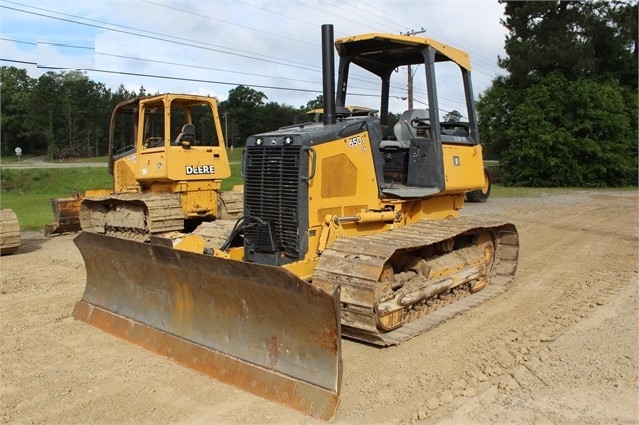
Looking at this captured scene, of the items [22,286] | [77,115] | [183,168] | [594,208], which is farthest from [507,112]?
[77,115]

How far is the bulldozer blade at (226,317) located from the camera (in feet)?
13.3

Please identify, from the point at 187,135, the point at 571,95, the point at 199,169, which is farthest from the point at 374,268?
the point at 571,95

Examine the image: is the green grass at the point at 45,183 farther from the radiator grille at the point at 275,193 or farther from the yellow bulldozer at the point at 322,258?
the radiator grille at the point at 275,193

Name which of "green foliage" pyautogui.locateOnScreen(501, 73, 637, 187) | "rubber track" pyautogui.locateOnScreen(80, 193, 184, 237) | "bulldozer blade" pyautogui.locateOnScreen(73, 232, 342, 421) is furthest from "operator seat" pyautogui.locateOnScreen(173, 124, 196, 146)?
"green foliage" pyautogui.locateOnScreen(501, 73, 637, 187)

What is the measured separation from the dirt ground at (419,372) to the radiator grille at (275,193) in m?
1.21

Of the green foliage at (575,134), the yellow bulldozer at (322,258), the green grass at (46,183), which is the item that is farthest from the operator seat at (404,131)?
the green foliage at (575,134)

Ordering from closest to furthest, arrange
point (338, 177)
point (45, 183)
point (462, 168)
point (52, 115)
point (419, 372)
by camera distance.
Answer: point (419, 372), point (338, 177), point (462, 168), point (45, 183), point (52, 115)

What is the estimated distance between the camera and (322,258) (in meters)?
5.13

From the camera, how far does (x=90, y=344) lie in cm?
534

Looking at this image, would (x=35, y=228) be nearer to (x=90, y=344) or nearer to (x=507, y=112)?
(x=90, y=344)

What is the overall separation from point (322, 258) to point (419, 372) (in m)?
1.33

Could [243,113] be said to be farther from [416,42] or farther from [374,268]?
[374,268]

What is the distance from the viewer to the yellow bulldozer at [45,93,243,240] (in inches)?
407

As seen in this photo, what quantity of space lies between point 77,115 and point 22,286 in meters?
58.9
